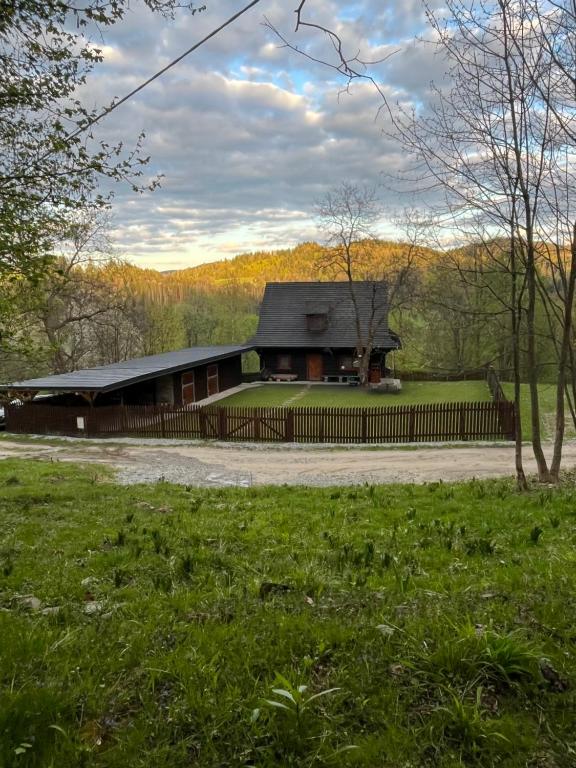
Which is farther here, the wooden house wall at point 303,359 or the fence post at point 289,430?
the wooden house wall at point 303,359

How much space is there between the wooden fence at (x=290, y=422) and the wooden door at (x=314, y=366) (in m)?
17.4

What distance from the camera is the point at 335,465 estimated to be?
50.5 feet

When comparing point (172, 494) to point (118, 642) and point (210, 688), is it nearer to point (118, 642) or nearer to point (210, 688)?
point (118, 642)

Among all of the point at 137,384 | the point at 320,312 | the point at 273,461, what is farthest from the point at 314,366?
the point at 273,461

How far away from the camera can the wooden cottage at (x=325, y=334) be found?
123 feet

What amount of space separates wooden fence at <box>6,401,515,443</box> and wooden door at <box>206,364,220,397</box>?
10.2 m

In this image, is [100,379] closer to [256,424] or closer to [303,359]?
[256,424]

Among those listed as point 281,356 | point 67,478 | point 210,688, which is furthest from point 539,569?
point 281,356

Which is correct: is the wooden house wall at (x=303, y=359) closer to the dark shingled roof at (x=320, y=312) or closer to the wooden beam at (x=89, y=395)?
the dark shingled roof at (x=320, y=312)

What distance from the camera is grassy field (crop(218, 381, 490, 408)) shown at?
94.4 ft

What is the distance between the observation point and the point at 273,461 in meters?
16.2

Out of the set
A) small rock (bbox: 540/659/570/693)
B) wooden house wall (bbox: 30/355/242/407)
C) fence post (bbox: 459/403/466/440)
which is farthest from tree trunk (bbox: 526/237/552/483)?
wooden house wall (bbox: 30/355/242/407)

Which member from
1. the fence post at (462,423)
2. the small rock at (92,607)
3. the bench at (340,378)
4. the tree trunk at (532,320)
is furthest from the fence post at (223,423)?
the bench at (340,378)

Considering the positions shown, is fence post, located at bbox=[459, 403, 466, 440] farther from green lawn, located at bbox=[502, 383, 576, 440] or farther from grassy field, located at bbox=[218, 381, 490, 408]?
grassy field, located at bbox=[218, 381, 490, 408]
